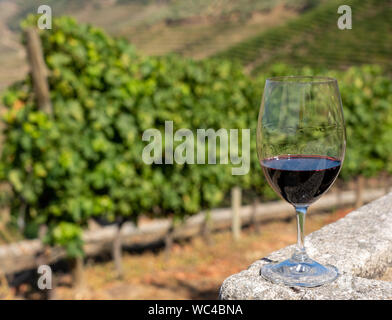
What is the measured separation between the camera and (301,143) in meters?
1.32

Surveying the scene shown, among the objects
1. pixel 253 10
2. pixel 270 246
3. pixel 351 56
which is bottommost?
pixel 270 246

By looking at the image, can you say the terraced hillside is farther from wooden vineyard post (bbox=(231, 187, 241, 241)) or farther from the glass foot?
the glass foot

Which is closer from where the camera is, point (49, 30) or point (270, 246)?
point (49, 30)

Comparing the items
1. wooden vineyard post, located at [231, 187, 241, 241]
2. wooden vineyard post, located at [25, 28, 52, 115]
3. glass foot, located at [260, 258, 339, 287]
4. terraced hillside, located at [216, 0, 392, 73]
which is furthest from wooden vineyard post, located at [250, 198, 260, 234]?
terraced hillside, located at [216, 0, 392, 73]

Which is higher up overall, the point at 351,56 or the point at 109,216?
the point at 351,56

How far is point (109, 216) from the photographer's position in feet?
17.9

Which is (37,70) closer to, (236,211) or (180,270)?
(180,270)

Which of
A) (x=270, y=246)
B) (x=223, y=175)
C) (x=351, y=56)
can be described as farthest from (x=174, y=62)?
(x=351, y=56)

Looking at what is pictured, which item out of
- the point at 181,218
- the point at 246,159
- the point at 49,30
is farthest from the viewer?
the point at 246,159

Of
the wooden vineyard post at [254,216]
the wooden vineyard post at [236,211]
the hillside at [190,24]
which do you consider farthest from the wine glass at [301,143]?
the hillside at [190,24]

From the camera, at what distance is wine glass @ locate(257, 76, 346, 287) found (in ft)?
4.23
